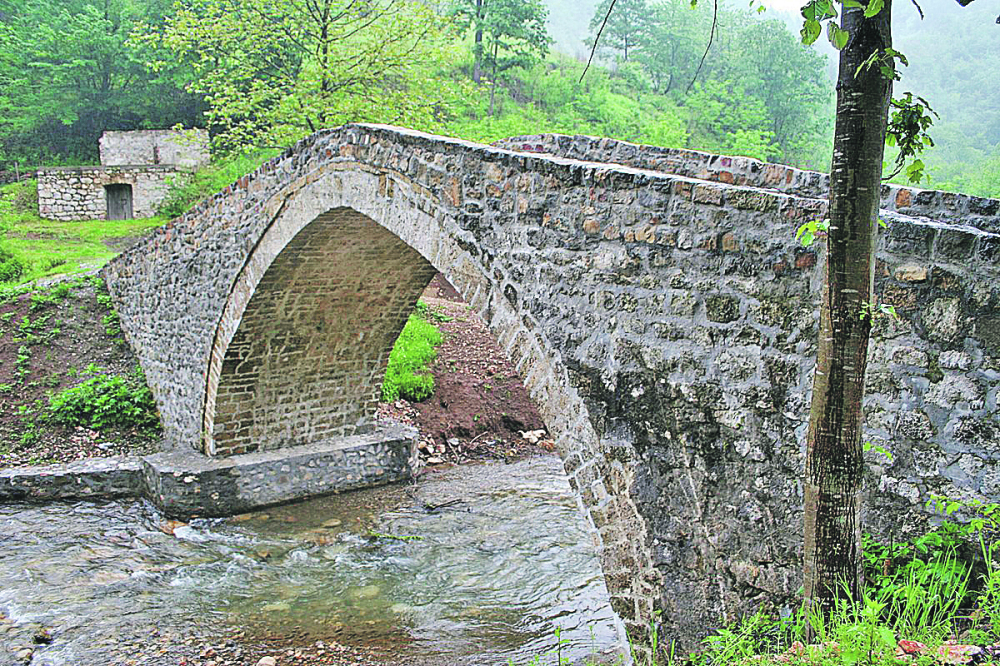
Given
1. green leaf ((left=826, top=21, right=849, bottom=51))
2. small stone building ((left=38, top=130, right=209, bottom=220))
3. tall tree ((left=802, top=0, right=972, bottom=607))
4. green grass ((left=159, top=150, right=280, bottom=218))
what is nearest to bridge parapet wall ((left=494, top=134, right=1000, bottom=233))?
tall tree ((left=802, top=0, right=972, bottom=607))

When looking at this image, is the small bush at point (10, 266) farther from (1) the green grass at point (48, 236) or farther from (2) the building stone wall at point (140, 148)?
(2) the building stone wall at point (140, 148)

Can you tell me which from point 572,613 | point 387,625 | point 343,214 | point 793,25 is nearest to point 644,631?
point 572,613

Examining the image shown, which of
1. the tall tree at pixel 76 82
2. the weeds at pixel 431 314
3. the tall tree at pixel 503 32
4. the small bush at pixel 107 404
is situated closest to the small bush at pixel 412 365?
the weeds at pixel 431 314

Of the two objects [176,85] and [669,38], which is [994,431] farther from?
[669,38]

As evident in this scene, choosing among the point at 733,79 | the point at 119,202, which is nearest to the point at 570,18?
the point at 733,79

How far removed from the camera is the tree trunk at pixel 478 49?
22.8 m

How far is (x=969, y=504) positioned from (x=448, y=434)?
7.85m

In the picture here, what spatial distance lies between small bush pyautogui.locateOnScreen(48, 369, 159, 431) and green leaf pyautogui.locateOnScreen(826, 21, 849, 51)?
28.9 feet

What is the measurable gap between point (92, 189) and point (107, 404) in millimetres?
9620

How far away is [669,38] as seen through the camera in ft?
97.9

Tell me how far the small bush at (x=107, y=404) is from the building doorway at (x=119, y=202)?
9.25 meters

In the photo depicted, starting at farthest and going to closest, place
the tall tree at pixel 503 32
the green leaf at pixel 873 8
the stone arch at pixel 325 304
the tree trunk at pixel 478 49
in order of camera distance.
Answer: the tree trunk at pixel 478 49 < the tall tree at pixel 503 32 < the stone arch at pixel 325 304 < the green leaf at pixel 873 8

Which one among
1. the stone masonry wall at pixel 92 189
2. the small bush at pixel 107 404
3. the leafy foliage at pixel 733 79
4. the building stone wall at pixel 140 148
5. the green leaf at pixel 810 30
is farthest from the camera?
the leafy foliage at pixel 733 79

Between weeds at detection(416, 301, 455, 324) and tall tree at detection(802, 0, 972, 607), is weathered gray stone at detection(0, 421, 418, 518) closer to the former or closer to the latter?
weeds at detection(416, 301, 455, 324)
